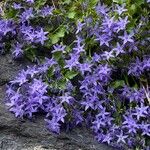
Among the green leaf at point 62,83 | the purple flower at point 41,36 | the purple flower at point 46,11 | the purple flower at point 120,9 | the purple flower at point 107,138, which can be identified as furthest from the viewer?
the purple flower at point 46,11

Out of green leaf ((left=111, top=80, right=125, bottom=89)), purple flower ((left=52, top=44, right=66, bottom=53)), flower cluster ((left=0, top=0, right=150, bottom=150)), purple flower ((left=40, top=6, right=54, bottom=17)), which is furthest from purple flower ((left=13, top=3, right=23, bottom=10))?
green leaf ((left=111, top=80, right=125, bottom=89))

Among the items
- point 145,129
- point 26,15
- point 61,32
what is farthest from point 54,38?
point 145,129

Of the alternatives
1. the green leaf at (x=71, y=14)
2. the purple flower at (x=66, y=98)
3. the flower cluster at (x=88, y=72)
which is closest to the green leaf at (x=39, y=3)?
the flower cluster at (x=88, y=72)

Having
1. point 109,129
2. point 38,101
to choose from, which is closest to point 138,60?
point 109,129

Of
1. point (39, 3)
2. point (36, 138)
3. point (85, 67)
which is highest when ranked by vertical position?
point (39, 3)

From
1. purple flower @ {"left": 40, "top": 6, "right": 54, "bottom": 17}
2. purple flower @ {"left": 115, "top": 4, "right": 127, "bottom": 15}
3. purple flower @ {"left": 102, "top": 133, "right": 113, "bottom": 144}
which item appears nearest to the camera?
purple flower @ {"left": 102, "top": 133, "right": 113, "bottom": 144}

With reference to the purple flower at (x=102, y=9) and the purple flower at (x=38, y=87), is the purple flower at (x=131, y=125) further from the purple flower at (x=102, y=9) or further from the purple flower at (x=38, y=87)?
the purple flower at (x=102, y=9)

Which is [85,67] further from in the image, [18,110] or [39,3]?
[39,3]

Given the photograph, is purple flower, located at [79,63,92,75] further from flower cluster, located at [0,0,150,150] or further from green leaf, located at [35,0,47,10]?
green leaf, located at [35,0,47,10]
